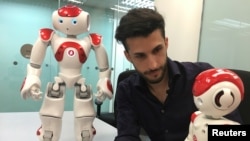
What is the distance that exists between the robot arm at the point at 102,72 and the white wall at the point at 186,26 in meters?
1.28

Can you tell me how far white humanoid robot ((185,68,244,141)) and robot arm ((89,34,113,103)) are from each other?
777 mm

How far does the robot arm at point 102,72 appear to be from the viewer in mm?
1350

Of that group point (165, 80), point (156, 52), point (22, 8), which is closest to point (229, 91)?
point (156, 52)

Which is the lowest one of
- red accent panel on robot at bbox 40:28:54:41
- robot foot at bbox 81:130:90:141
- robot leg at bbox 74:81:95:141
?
robot foot at bbox 81:130:90:141

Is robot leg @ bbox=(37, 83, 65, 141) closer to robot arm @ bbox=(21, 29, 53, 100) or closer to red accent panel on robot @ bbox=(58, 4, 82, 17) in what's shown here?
robot arm @ bbox=(21, 29, 53, 100)

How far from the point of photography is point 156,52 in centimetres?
88

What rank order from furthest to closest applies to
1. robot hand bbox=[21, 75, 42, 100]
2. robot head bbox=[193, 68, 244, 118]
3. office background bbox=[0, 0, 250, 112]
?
office background bbox=[0, 0, 250, 112]
robot hand bbox=[21, 75, 42, 100]
robot head bbox=[193, 68, 244, 118]

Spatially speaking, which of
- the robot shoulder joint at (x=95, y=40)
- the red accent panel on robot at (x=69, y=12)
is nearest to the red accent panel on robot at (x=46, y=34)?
the red accent panel on robot at (x=69, y=12)

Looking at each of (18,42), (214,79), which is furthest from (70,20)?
(18,42)

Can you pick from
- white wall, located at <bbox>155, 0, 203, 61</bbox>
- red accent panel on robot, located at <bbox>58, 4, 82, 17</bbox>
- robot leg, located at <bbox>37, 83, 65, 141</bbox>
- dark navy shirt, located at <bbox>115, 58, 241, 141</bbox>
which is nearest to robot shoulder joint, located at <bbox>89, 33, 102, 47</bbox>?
red accent panel on robot, located at <bbox>58, 4, 82, 17</bbox>

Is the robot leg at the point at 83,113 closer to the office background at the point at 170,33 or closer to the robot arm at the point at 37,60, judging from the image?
the robot arm at the point at 37,60

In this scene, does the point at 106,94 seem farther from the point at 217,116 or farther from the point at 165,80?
the point at 217,116

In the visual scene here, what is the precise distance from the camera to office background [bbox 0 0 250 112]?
2.15 meters

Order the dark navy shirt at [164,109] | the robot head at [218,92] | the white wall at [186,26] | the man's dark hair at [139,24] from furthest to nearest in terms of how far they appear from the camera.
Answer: the white wall at [186,26]
the dark navy shirt at [164,109]
the man's dark hair at [139,24]
the robot head at [218,92]
